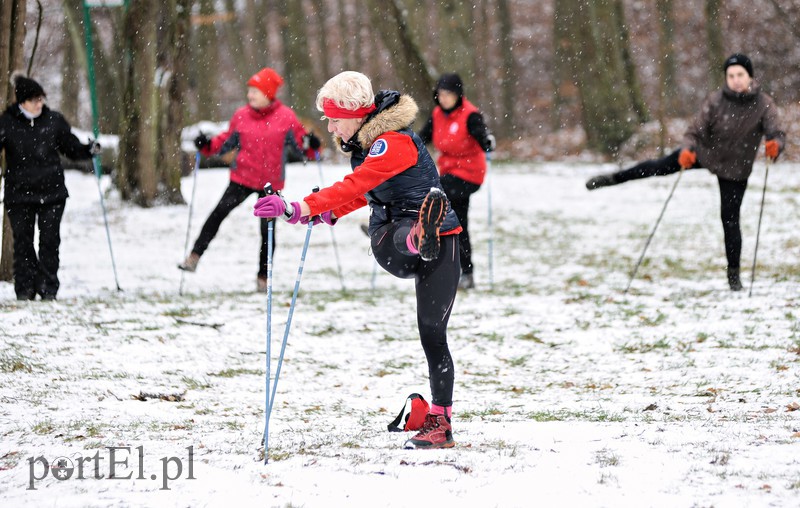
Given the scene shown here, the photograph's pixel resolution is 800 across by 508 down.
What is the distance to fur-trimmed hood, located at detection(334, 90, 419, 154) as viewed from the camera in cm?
452

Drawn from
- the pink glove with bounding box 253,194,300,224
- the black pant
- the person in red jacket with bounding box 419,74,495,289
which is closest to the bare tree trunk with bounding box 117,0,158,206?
the person in red jacket with bounding box 419,74,495,289

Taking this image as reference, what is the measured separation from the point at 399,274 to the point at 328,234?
1064cm

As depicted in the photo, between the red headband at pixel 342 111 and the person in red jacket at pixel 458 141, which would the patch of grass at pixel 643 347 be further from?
the red headband at pixel 342 111

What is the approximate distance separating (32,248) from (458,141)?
4276 mm

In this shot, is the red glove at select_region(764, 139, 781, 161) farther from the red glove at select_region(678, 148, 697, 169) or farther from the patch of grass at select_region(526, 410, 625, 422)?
the patch of grass at select_region(526, 410, 625, 422)

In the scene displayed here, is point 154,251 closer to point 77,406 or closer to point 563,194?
point 77,406

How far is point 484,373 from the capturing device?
6.78m

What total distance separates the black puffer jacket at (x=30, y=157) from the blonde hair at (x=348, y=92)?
495cm

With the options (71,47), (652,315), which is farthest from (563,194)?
(71,47)

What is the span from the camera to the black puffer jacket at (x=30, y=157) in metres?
8.45

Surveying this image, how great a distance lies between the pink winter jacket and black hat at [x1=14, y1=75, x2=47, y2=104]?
1631 millimetres

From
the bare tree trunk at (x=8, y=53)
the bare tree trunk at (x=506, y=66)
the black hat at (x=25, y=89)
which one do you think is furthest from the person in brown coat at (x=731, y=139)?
the bare tree trunk at (x=506, y=66)

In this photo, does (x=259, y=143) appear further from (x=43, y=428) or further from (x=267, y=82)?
(x=43, y=428)

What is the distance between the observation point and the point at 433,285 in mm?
4555
